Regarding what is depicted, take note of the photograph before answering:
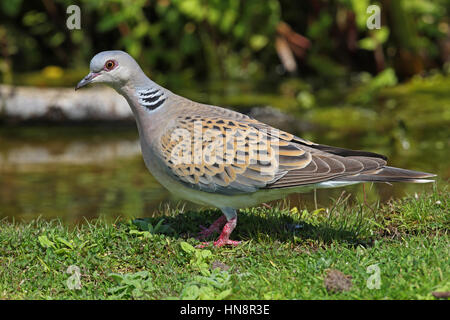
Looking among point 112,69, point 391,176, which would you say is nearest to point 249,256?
point 391,176

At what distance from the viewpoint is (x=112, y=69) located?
5.28m

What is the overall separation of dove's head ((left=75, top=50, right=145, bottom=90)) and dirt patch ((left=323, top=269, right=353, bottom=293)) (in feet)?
7.00

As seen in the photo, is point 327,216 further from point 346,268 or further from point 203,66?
point 203,66

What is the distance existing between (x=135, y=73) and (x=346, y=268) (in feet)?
7.02

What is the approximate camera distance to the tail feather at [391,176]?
4.89 meters

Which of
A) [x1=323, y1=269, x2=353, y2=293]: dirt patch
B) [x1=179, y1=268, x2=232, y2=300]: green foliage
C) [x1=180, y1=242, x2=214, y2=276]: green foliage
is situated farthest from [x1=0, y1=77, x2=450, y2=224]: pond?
[x1=323, y1=269, x2=353, y2=293]: dirt patch

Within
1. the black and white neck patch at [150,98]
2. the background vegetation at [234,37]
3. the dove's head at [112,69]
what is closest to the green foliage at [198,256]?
the black and white neck patch at [150,98]

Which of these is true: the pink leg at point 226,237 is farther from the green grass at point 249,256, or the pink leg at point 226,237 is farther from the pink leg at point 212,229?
the pink leg at point 212,229

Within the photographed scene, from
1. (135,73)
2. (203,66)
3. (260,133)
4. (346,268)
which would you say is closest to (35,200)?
(135,73)

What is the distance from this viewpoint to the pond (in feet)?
23.7

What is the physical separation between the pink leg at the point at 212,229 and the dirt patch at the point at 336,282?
1.32 metres

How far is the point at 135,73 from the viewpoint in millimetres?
5344
